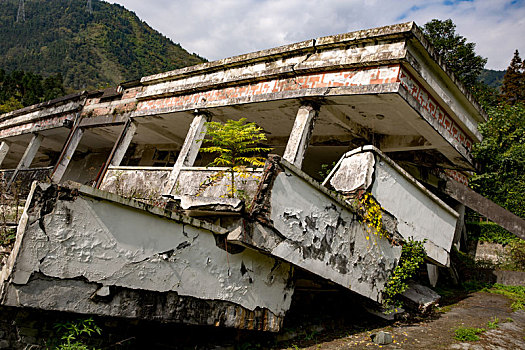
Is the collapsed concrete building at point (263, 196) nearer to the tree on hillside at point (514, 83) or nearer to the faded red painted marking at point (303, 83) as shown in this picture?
the faded red painted marking at point (303, 83)

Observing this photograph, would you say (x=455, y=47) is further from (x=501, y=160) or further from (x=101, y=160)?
(x=101, y=160)

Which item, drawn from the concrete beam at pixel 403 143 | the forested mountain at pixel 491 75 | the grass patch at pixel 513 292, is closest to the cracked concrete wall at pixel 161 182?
the concrete beam at pixel 403 143

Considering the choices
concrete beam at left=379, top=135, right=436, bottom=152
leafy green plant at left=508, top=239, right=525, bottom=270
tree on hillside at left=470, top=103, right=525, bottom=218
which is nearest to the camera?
concrete beam at left=379, top=135, right=436, bottom=152

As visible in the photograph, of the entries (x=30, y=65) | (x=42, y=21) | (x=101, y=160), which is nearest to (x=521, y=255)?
(x=101, y=160)

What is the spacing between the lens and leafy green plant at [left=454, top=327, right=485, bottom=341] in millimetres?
4914

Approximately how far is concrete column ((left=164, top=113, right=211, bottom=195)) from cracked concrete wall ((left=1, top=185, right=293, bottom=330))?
10.5 ft

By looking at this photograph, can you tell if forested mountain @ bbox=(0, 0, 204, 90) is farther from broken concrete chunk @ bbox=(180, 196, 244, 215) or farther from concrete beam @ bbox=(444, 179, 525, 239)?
broken concrete chunk @ bbox=(180, 196, 244, 215)

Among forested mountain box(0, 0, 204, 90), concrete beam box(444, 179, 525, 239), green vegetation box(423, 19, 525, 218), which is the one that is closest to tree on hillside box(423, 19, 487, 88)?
green vegetation box(423, 19, 525, 218)

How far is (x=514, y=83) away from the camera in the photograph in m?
28.6

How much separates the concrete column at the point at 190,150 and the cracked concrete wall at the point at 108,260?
3.21 metres

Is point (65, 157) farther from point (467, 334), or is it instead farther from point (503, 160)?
point (503, 160)

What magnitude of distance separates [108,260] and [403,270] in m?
4.82

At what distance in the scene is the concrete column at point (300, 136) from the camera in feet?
21.6

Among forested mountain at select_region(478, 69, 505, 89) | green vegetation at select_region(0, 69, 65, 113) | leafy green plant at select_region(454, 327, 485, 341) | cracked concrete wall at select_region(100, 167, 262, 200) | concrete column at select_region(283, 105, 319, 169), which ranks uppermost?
forested mountain at select_region(478, 69, 505, 89)
